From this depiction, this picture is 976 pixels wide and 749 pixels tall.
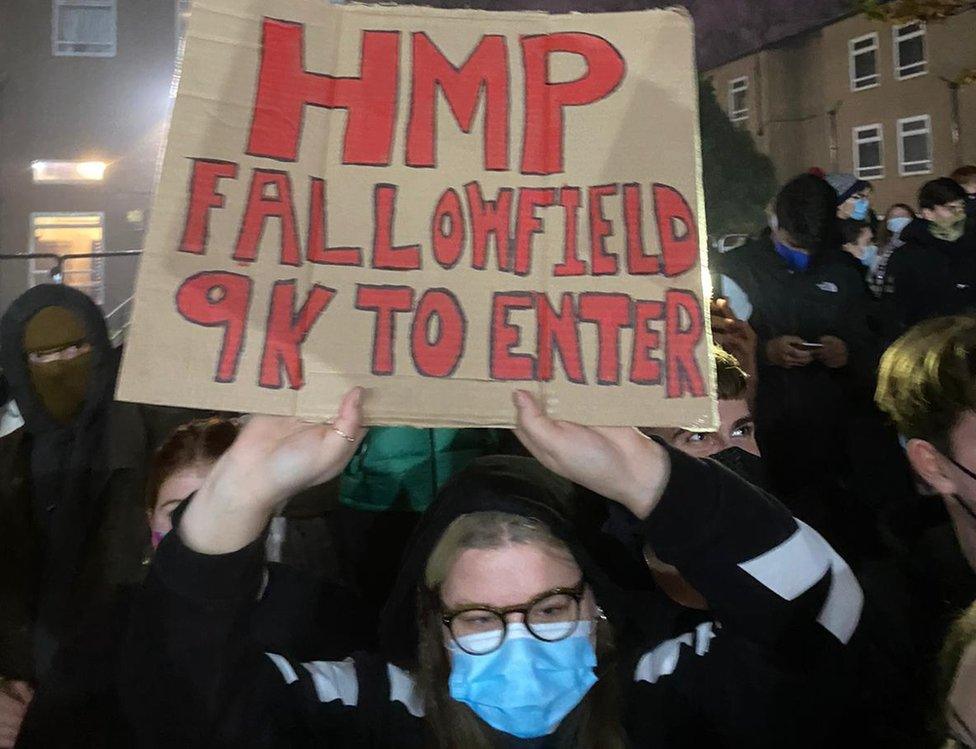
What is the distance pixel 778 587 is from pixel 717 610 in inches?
3.5

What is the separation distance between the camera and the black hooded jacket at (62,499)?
189 centimetres

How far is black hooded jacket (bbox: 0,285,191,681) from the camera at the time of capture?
1.89m

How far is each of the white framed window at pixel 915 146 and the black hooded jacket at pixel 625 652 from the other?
4813mm

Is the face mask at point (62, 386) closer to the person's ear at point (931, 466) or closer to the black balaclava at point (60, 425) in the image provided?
the black balaclava at point (60, 425)

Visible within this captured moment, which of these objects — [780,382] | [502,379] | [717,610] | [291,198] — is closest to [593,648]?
[717,610]

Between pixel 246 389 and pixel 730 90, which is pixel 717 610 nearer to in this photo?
pixel 246 389

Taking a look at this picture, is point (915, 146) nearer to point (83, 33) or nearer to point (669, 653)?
point (669, 653)

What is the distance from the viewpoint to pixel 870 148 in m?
6.07

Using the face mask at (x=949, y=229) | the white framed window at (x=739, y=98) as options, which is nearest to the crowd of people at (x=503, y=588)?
the face mask at (x=949, y=229)

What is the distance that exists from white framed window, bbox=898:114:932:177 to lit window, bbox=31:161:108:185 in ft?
23.2

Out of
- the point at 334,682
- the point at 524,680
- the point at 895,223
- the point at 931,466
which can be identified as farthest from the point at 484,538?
the point at 895,223

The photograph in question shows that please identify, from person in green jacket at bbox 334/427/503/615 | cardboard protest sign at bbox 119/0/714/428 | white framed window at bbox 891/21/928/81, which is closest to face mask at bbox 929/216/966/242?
person in green jacket at bbox 334/427/503/615

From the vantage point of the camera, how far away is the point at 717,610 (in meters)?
1.17

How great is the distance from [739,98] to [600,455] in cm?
538
